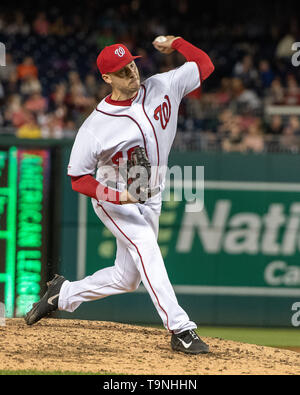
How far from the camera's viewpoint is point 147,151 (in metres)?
4.62

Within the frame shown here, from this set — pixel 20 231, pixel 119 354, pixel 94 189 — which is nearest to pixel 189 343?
pixel 119 354

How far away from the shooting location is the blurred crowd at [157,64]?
998 centimetres

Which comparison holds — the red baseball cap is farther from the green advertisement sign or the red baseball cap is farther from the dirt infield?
the green advertisement sign

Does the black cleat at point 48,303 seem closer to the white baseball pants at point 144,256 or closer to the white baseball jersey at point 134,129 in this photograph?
the white baseball pants at point 144,256

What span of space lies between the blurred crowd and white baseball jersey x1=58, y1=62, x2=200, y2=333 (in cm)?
372

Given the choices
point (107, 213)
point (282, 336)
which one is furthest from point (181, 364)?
point (282, 336)

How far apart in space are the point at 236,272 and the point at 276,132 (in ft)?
10.3

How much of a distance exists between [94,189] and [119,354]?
42.3 inches

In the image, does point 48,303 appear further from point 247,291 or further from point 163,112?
point 247,291

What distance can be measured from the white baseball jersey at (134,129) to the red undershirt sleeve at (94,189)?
5 cm

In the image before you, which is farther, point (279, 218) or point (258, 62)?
point (258, 62)

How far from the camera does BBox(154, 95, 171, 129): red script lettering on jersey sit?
466cm

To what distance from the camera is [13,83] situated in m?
11.5

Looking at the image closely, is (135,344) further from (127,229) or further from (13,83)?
(13,83)
